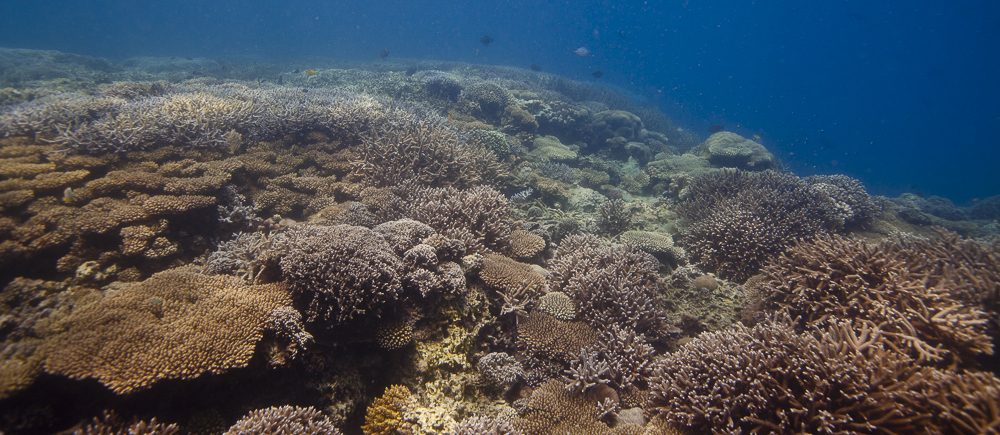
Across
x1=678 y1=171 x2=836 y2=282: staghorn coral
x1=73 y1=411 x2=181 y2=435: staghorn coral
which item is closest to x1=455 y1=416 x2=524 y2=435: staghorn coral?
x1=73 y1=411 x2=181 y2=435: staghorn coral

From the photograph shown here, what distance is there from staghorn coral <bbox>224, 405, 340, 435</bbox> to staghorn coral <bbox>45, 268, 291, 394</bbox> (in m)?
0.45

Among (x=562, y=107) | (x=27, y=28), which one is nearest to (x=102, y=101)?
(x=562, y=107)

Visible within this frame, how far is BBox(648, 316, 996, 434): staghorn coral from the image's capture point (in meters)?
2.47

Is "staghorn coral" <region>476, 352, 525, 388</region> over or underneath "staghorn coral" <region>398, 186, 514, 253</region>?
underneath

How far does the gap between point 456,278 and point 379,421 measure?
64.6 inches

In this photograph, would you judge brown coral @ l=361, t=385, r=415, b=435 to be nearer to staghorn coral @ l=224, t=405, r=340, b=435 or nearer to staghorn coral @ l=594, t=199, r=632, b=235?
staghorn coral @ l=224, t=405, r=340, b=435

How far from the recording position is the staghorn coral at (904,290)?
3.22 m

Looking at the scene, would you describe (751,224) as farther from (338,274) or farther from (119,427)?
(119,427)

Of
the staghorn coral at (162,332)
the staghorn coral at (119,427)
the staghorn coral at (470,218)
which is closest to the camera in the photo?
the staghorn coral at (119,427)

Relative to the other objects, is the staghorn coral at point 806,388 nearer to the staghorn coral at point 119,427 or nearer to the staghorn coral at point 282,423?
the staghorn coral at point 282,423

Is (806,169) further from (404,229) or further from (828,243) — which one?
(404,229)

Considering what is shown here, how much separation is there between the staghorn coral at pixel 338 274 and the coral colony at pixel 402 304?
28 millimetres

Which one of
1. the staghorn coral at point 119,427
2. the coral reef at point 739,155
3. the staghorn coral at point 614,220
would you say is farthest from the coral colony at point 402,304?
the coral reef at point 739,155

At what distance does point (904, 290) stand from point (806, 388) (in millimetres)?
2245
